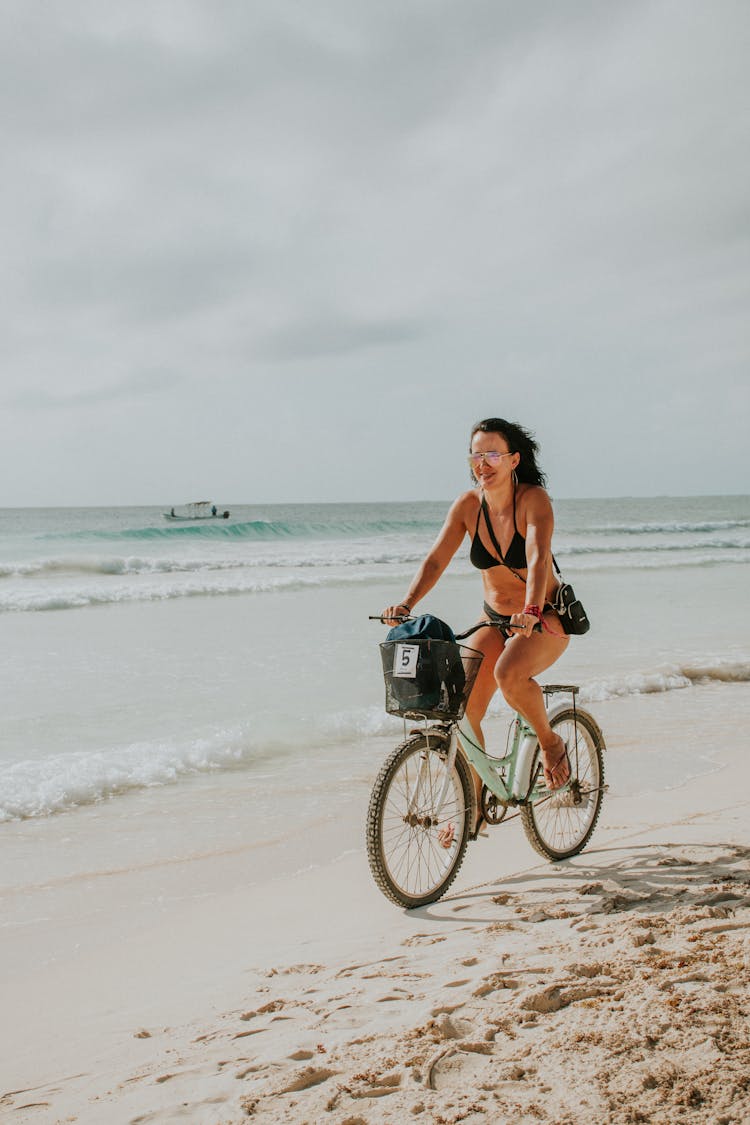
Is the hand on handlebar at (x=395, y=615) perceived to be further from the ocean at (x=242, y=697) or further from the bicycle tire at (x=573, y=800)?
the ocean at (x=242, y=697)

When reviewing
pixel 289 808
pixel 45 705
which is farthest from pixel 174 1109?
pixel 45 705

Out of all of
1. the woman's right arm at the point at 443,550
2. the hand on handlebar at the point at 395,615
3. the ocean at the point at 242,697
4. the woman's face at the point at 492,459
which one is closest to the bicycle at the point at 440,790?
the hand on handlebar at the point at 395,615

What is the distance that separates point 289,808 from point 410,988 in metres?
2.90

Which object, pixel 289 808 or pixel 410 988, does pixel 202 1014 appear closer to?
pixel 410 988

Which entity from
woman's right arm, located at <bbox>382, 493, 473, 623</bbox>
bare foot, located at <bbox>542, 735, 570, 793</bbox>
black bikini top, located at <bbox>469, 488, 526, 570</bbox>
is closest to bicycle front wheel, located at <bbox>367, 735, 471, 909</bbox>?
bare foot, located at <bbox>542, 735, 570, 793</bbox>

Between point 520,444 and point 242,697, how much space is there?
17.8 feet

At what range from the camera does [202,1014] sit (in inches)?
119

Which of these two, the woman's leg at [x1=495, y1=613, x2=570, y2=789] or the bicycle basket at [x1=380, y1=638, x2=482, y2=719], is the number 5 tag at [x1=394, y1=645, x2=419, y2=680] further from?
the woman's leg at [x1=495, y1=613, x2=570, y2=789]

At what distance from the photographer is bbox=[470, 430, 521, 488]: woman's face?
13.6ft

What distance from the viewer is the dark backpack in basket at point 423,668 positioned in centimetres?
364

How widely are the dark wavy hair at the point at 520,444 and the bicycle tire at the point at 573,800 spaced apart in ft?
4.18

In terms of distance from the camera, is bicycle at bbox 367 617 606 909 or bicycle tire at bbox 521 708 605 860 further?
bicycle tire at bbox 521 708 605 860

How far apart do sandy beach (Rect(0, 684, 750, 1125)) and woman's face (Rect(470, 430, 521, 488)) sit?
1945 mm

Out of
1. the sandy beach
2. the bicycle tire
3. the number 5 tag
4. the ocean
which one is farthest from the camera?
the ocean
